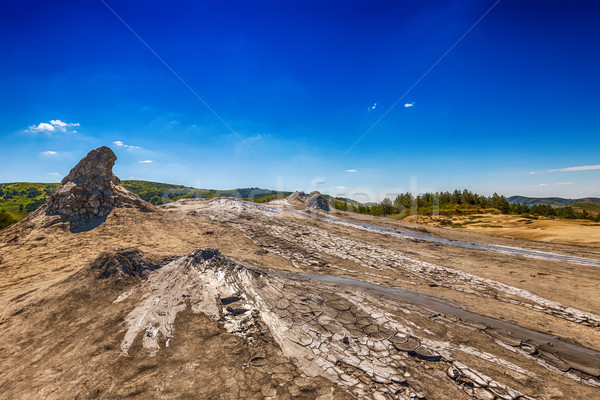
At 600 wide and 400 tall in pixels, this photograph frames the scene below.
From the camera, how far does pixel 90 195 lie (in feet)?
57.4

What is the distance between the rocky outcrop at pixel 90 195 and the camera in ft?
53.2

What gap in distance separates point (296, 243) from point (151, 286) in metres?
10.8

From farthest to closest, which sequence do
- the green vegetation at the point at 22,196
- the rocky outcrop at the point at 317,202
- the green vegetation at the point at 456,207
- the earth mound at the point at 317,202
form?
1. the green vegetation at the point at 22,196
2. the green vegetation at the point at 456,207
3. the rocky outcrop at the point at 317,202
4. the earth mound at the point at 317,202

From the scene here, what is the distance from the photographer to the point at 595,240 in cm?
2528

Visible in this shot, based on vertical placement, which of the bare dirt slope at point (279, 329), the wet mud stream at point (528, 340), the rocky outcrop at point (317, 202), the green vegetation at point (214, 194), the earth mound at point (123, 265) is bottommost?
the wet mud stream at point (528, 340)

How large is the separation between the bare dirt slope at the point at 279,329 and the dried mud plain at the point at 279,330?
0.04 metres

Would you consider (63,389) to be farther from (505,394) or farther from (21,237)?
(21,237)

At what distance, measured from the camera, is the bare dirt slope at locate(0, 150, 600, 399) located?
4875 mm

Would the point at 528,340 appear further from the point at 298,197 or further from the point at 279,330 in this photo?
the point at 298,197

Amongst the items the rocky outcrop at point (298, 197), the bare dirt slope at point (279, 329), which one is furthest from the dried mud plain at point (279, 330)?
the rocky outcrop at point (298, 197)

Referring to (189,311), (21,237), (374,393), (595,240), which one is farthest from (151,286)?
(595,240)

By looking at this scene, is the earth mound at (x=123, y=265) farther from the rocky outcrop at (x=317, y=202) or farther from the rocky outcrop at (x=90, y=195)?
the rocky outcrop at (x=317, y=202)

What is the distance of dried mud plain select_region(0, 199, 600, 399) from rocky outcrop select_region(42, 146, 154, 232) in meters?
2.72

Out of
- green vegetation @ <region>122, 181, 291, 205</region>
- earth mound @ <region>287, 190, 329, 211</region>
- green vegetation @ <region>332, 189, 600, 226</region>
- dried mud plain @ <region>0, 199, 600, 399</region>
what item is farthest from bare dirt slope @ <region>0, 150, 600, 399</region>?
green vegetation @ <region>332, 189, 600, 226</region>
